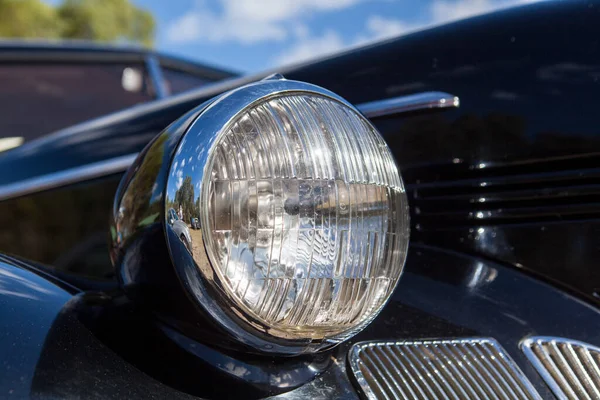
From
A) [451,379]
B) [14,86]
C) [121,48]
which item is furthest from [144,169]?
[121,48]

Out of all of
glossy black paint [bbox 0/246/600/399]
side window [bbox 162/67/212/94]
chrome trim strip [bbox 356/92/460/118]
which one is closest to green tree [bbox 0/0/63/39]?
side window [bbox 162/67/212/94]

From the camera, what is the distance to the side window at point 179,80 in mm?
2932

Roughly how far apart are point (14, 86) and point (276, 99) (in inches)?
83.2

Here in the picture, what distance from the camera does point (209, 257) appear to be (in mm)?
722

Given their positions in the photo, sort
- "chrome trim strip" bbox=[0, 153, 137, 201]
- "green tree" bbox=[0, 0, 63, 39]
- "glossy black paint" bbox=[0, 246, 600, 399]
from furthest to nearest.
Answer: "green tree" bbox=[0, 0, 63, 39] < "chrome trim strip" bbox=[0, 153, 137, 201] < "glossy black paint" bbox=[0, 246, 600, 399]

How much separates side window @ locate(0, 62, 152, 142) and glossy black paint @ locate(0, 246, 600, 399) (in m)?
1.69

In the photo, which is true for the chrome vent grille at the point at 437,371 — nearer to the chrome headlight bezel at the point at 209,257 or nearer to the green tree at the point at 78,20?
the chrome headlight bezel at the point at 209,257

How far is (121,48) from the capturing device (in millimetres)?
2879

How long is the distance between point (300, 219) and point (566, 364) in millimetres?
488

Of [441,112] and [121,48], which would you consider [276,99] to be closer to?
[441,112]

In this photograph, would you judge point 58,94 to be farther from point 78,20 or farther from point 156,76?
point 78,20

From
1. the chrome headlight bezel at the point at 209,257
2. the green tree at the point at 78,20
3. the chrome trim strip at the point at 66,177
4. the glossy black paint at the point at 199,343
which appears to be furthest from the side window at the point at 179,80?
the green tree at the point at 78,20

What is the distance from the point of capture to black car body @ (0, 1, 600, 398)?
0.80 m

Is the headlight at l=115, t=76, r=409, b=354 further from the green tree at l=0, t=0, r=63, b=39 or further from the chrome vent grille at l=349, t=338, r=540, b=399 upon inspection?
the green tree at l=0, t=0, r=63, b=39
